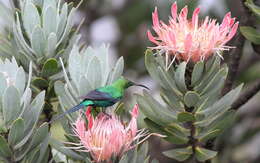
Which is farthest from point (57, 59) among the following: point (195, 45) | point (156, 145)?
point (156, 145)

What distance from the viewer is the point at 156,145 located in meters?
2.36

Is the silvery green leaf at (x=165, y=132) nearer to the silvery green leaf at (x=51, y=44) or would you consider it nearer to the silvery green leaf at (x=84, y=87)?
the silvery green leaf at (x=84, y=87)

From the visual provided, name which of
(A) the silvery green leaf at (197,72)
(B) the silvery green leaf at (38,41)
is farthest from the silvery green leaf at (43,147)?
(A) the silvery green leaf at (197,72)

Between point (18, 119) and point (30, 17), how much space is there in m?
0.27

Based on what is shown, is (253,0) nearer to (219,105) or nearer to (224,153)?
(219,105)

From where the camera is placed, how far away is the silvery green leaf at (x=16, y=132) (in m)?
1.10

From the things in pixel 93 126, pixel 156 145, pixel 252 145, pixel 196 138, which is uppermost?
pixel 93 126

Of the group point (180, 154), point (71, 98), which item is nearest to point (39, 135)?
point (71, 98)

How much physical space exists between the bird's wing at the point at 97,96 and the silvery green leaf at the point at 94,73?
45mm

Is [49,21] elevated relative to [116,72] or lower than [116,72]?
elevated

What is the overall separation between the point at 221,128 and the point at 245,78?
4.87 ft

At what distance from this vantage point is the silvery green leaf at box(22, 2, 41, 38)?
1.26m

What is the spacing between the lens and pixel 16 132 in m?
1.12

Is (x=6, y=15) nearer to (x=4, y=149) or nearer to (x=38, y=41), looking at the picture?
(x=38, y=41)
